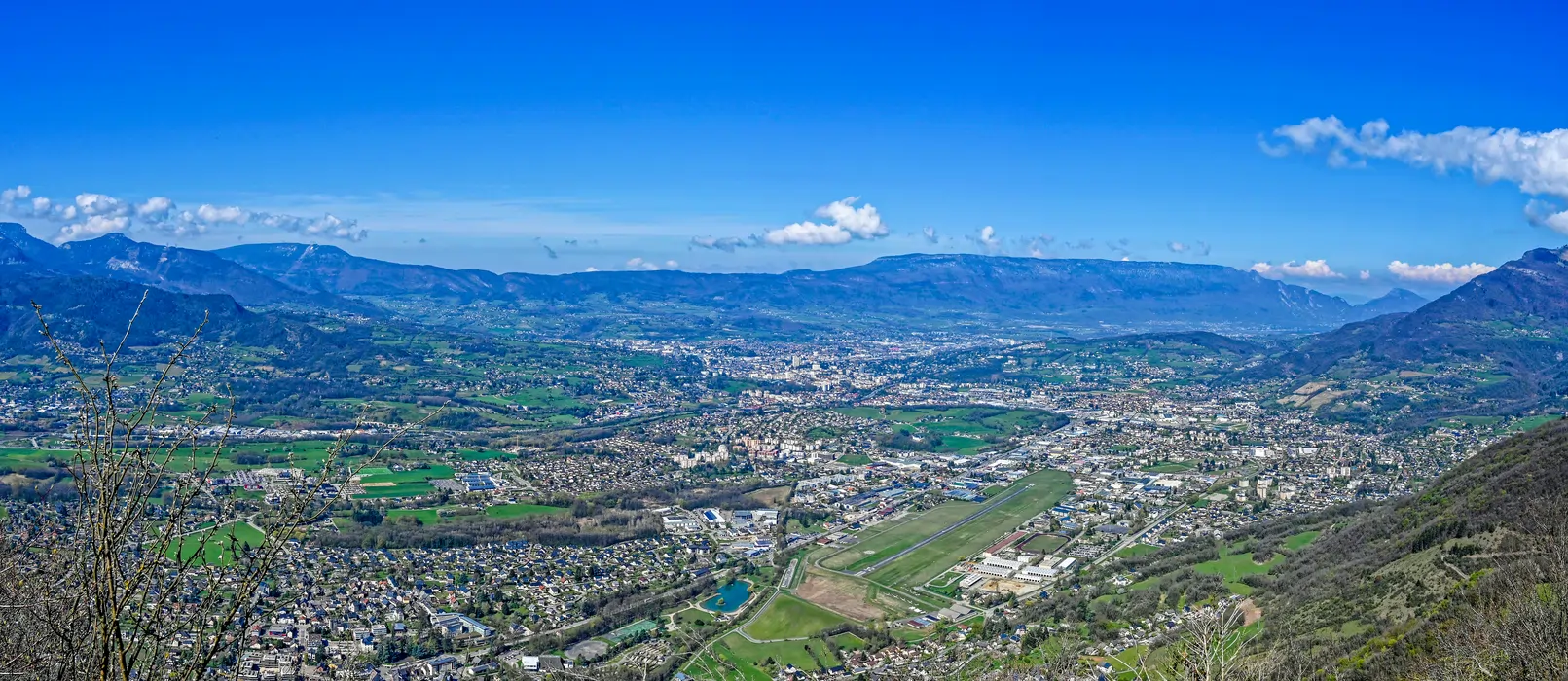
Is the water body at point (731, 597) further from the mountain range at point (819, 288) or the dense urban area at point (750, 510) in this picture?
the mountain range at point (819, 288)

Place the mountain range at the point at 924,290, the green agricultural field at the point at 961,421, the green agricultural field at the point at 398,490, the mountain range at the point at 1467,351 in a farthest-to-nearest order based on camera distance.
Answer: the mountain range at the point at 924,290 < the mountain range at the point at 1467,351 < the green agricultural field at the point at 961,421 < the green agricultural field at the point at 398,490

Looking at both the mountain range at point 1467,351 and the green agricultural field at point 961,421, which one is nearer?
the green agricultural field at point 961,421

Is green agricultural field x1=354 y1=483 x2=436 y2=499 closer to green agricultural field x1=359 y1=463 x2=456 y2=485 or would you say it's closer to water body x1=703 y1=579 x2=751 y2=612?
green agricultural field x1=359 y1=463 x2=456 y2=485

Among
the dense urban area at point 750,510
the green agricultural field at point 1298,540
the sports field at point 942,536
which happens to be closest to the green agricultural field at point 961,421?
the dense urban area at point 750,510

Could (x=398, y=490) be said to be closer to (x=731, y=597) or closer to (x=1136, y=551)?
(x=731, y=597)

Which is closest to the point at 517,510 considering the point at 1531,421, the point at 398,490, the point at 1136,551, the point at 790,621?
the point at 398,490

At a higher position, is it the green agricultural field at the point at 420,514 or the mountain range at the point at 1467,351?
the mountain range at the point at 1467,351

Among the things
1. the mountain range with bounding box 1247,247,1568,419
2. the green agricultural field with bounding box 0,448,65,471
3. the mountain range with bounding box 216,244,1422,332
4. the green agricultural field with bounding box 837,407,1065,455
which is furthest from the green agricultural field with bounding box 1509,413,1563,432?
the mountain range with bounding box 216,244,1422,332

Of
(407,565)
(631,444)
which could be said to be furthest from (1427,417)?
(407,565)
